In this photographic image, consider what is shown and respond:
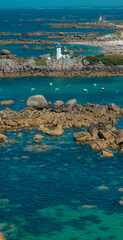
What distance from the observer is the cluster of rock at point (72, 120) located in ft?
217

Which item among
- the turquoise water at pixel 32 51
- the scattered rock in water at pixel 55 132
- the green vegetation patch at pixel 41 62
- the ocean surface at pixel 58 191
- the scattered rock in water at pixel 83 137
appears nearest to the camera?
the ocean surface at pixel 58 191

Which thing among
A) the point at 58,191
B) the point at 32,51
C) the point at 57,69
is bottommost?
the point at 58,191

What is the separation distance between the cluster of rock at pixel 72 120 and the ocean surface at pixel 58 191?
198cm

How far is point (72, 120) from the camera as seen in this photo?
76438 millimetres

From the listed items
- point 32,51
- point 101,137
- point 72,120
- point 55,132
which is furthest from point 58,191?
point 32,51

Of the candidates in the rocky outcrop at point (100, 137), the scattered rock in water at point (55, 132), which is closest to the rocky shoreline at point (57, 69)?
the scattered rock in water at point (55, 132)

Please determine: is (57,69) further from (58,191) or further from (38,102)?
(58,191)

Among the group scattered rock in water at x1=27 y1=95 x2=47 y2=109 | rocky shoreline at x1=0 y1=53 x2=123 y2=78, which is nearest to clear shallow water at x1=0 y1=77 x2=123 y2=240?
scattered rock in water at x1=27 y1=95 x2=47 y2=109

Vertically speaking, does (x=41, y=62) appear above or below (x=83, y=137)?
above

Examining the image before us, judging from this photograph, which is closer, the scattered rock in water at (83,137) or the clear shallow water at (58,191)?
the clear shallow water at (58,191)

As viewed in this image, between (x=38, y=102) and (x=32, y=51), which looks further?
(x=32, y=51)

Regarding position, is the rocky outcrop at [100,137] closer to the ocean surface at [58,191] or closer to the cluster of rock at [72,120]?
the cluster of rock at [72,120]

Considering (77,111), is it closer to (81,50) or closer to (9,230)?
(9,230)

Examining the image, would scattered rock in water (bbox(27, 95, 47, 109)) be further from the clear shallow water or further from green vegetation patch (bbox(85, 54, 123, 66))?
green vegetation patch (bbox(85, 54, 123, 66))
